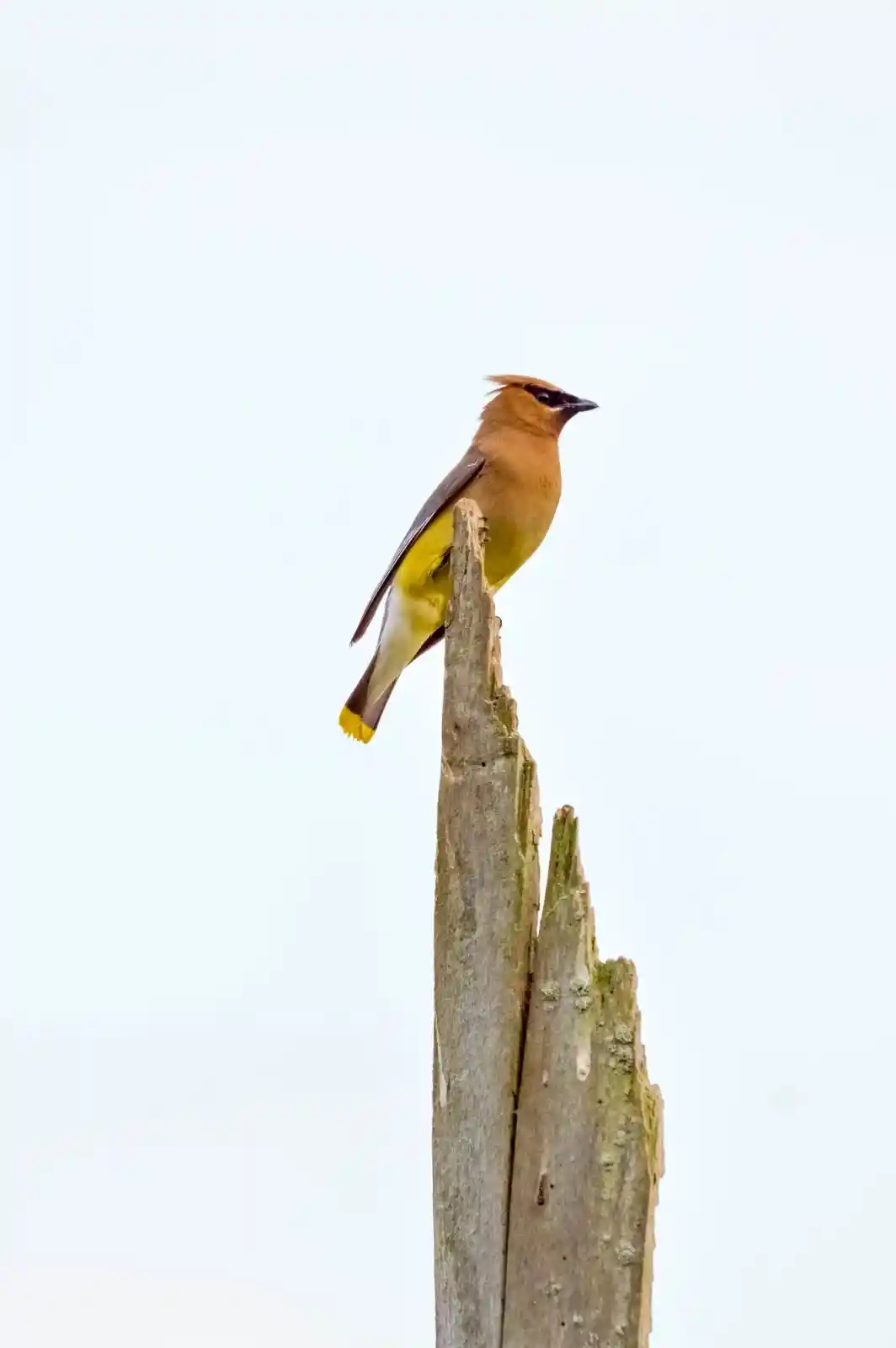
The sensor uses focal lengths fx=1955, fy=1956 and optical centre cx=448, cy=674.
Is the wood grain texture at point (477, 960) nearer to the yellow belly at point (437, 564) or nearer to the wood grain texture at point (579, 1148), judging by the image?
the wood grain texture at point (579, 1148)

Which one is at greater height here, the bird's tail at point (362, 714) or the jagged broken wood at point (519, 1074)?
the bird's tail at point (362, 714)

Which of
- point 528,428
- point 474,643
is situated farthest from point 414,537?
point 474,643

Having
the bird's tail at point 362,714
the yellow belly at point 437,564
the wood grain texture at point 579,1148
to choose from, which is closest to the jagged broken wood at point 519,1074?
the wood grain texture at point 579,1148

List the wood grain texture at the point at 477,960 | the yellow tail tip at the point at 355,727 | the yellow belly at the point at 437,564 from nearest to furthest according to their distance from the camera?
1. the wood grain texture at the point at 477,960
2. the yellow belly at the point at 437,564
3. the yellow tail tip at the point at 355,727

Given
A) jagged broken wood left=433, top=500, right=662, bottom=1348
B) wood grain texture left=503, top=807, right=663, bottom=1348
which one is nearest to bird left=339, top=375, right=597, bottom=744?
jagged broken wood left=433, top=500, right=662, bottom=1348

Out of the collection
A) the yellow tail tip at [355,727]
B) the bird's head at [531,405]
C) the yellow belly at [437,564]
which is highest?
the bird's head at [531,405]

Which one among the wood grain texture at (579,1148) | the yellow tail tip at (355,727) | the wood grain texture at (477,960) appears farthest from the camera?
the yellow tail tip at (355,727)

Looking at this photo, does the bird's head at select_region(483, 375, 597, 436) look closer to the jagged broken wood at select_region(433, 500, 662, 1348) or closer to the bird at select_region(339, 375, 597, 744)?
the bird at select_region(339, 375, 597, 744)

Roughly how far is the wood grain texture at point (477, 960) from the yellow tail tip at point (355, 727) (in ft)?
6.49

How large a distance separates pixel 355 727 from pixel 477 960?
2.36 meters

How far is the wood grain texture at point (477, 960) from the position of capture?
536 centimetres

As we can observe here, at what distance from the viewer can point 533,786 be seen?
18.4ft

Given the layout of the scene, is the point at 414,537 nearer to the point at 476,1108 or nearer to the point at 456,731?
the point at 456,731

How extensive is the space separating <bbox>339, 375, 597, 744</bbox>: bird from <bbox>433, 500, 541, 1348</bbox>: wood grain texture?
1.49m
